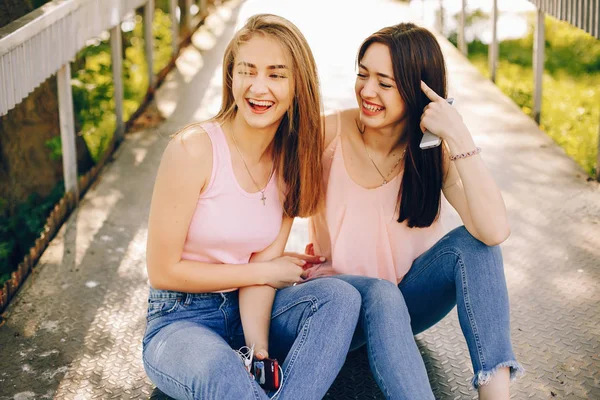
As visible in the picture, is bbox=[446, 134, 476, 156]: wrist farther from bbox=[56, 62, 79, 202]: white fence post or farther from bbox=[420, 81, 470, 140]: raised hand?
bbox=[56, 62, 79, 202]: white fence post

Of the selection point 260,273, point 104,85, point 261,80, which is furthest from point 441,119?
point 104,85

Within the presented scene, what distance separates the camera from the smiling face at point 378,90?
8.70ft

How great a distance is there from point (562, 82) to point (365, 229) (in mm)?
4389

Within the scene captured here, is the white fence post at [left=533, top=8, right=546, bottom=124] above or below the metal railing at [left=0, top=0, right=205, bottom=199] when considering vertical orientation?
below

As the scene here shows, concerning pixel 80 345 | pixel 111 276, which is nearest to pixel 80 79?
pixel 111 276

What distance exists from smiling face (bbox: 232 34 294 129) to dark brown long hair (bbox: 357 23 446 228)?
1.20 ft

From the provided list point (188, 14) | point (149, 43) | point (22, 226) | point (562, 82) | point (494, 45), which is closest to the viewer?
point (22, 226)

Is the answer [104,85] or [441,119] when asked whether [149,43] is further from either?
[441,119]

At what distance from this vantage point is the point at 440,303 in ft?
8.86

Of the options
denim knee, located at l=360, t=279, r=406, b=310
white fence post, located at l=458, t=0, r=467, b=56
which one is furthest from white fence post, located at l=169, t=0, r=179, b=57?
denim knee, located at l=360, t=279, r=406, b=310

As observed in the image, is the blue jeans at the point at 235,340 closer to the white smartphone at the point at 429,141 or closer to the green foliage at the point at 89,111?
the white smartphone at the point at 429,141

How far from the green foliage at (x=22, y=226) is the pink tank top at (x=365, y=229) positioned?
1.98 meters

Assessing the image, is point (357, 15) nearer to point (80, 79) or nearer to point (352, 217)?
point (80, 79)

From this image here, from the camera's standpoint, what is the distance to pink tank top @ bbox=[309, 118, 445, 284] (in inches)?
108
